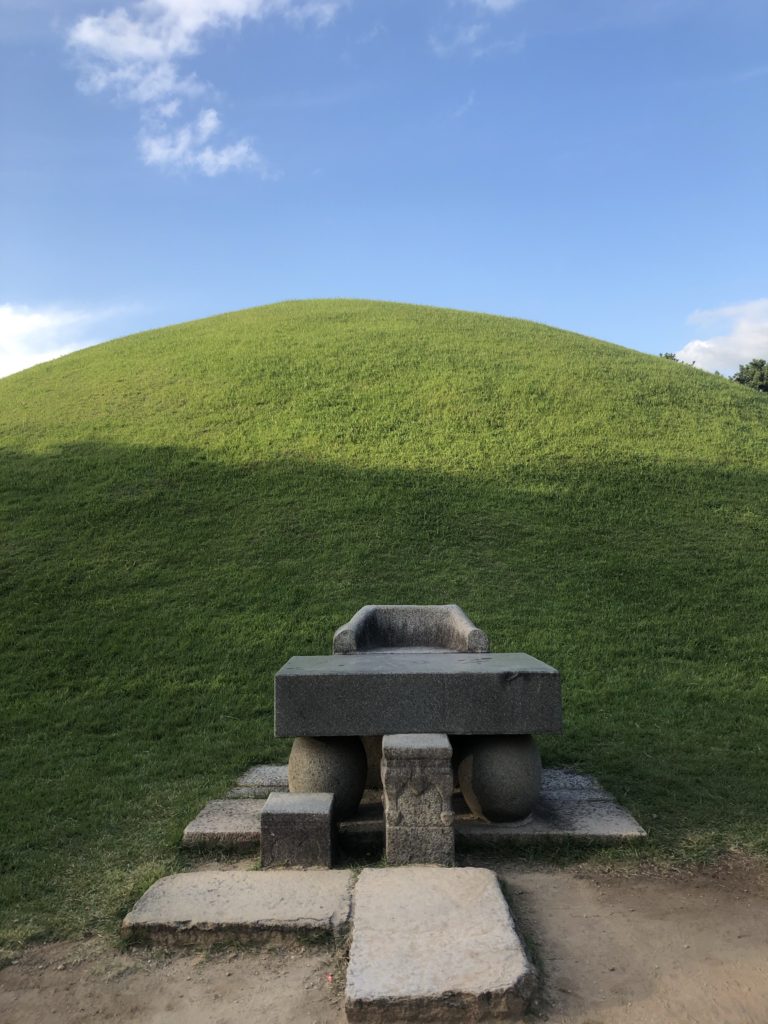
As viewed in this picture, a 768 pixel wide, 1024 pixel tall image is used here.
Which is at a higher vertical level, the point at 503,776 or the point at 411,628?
the point at 411,628

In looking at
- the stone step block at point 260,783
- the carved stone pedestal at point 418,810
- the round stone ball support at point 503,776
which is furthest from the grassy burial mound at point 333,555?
the carved stone pedestal at point 418,810

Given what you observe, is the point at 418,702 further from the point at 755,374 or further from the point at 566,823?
the point at 755,374

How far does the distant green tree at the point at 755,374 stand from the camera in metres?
33.8

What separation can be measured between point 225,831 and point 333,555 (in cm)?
678

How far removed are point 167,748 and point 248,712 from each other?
0.95 meters

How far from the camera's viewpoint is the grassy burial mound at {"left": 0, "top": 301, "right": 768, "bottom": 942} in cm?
521

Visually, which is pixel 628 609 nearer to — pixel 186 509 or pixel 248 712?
pixel 248 712

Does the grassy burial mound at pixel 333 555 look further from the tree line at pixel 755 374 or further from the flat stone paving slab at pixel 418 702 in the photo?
the tree line at pixel 755 374

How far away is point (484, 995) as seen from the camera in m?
2.54

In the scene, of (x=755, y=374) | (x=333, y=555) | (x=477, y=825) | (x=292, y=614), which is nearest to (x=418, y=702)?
(x=477, y=825)

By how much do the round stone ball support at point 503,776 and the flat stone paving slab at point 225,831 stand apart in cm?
109

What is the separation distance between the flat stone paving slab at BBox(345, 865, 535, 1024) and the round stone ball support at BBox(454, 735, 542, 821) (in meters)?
0.64

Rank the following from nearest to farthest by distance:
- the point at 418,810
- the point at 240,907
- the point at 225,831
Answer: the point at 240,907
the point at 418,810
the point at 225,831

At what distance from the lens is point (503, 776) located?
4066 mm
